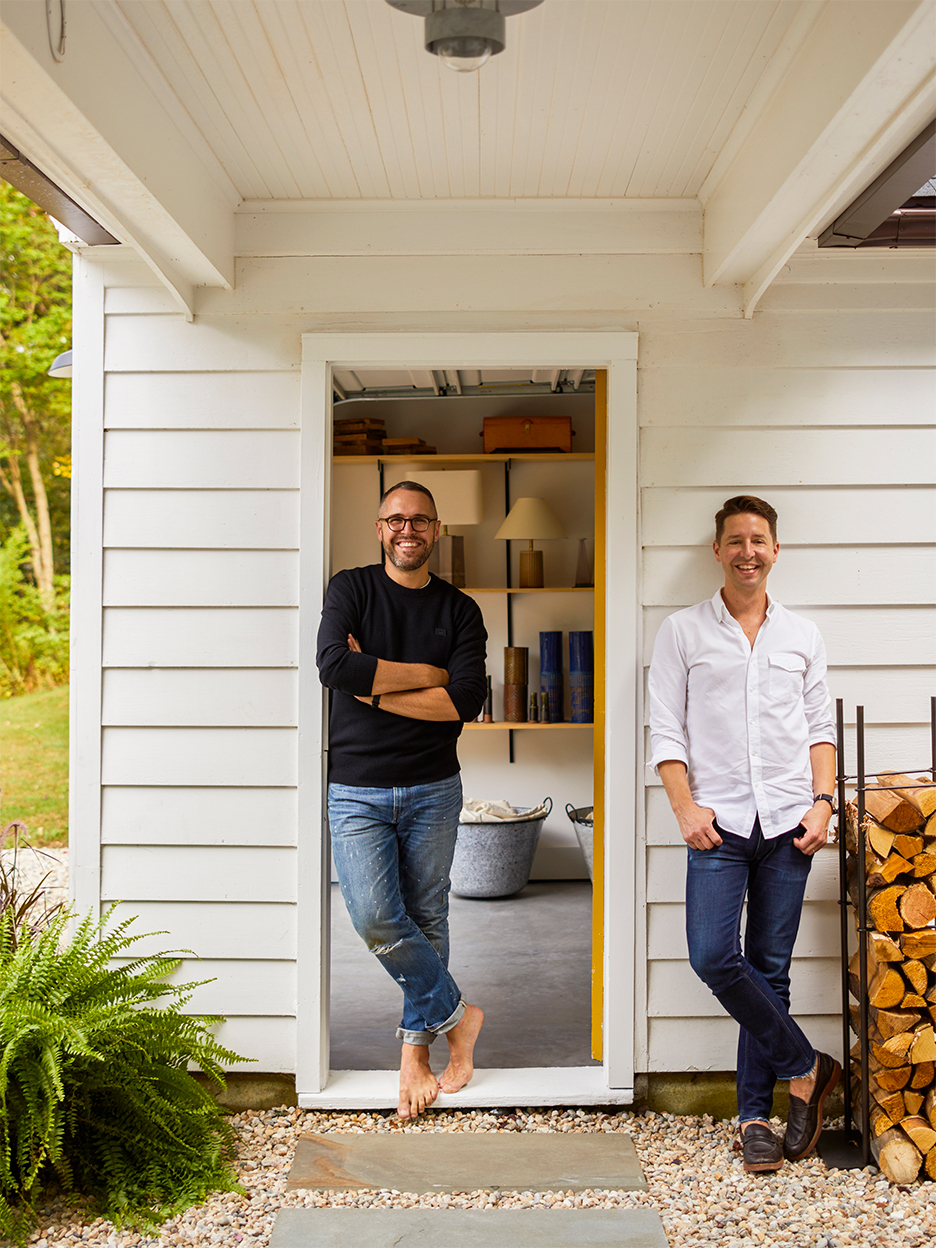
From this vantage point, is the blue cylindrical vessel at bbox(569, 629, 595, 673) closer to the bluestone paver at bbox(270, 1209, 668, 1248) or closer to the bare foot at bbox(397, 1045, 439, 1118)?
the bare foot at bbox(397, 1045, 439, 1118)

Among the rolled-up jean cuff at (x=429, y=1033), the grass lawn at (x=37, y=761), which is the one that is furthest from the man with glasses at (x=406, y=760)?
the grass lawn at (x=37, y=761)

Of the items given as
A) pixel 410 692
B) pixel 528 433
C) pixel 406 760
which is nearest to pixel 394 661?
pixel 410 692

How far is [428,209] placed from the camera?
2.85m

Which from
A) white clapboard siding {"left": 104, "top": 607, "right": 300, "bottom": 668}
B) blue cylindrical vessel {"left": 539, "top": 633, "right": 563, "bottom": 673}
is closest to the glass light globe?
white clapboard siding {"left": 104, "top": 607, "right": 300, "bottom": 668}

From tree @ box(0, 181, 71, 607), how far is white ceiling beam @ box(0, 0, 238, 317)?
7153 millimetres

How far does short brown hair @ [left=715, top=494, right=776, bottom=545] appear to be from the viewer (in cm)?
262

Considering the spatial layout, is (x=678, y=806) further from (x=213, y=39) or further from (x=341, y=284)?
(x=213, y=39)

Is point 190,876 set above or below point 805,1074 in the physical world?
Answer: above

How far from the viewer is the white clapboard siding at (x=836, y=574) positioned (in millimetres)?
2846

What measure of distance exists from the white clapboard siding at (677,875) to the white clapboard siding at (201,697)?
1.20 m

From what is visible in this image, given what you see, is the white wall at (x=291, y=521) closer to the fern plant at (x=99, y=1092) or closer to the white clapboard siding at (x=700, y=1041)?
the white clapboard siding at (x=700, y=1041)

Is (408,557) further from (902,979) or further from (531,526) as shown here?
(531,526)

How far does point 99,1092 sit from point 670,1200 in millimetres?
1487

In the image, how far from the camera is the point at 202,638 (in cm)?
285
